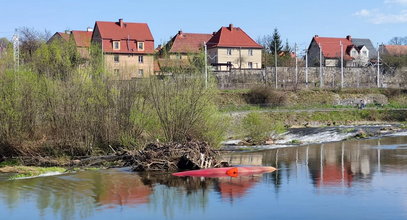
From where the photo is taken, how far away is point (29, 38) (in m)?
72.7

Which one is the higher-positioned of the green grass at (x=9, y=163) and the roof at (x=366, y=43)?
the roof at (x=366, y=43)

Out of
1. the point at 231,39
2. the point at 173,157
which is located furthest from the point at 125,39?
the point at 173,157

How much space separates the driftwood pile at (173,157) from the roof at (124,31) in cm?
5571

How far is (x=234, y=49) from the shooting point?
91062mm

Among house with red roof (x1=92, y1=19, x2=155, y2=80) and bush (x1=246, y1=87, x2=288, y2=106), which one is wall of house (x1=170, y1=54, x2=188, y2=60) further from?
house with red roof (x1=92, y1=19, x2=155, y2=80)

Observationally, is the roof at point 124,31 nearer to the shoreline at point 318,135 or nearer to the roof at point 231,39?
the roof at point 231,39

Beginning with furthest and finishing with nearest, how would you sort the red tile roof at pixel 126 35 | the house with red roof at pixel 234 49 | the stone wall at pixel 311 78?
the house with red roof at pixel 234 49, the red tile roof at pixel 126 35, the stone wall at pixel 311 78

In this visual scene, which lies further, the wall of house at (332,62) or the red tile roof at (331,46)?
the red tile roof at (331,46)

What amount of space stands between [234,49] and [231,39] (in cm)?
171

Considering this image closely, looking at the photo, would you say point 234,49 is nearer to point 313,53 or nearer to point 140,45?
point 140,45

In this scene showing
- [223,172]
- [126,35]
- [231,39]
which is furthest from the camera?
[231,39]

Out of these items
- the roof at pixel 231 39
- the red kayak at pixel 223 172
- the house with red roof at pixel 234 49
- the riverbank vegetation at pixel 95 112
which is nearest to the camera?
the red kayak at pixel 223 172

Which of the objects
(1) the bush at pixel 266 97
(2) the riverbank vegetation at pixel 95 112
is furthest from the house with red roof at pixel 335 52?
(2) the riverbank vegetation at pixel 95 112

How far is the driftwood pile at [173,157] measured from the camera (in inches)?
1045
